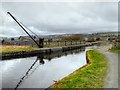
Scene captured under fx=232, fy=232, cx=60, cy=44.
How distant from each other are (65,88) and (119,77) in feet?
15.4

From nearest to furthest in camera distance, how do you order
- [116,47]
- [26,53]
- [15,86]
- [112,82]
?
[112,82] → [15,86] → [116,47] → [26,53]

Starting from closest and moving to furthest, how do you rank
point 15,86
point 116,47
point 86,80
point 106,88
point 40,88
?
point 106,88 → point 86,80 → point 40,88 → point 15,86 → point 116,47

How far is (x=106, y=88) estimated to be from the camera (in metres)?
13.4

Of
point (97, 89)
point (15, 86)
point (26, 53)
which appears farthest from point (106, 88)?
point (26, 53)

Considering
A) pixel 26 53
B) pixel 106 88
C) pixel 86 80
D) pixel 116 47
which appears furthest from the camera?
pixel 26 53

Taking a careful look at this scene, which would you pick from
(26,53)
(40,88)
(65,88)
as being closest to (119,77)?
(65,88)

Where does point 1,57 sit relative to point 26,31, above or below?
below

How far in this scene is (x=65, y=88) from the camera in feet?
46.4

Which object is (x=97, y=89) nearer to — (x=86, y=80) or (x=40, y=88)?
(x=86, y=80)

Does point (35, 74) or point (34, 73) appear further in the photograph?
point (34, 73)

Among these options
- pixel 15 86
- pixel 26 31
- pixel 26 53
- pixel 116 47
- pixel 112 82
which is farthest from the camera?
pixel 26 31

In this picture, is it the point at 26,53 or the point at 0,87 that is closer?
the point at 0,87

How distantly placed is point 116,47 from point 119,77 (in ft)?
111

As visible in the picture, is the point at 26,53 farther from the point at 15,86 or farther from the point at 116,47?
the point at 15,86
